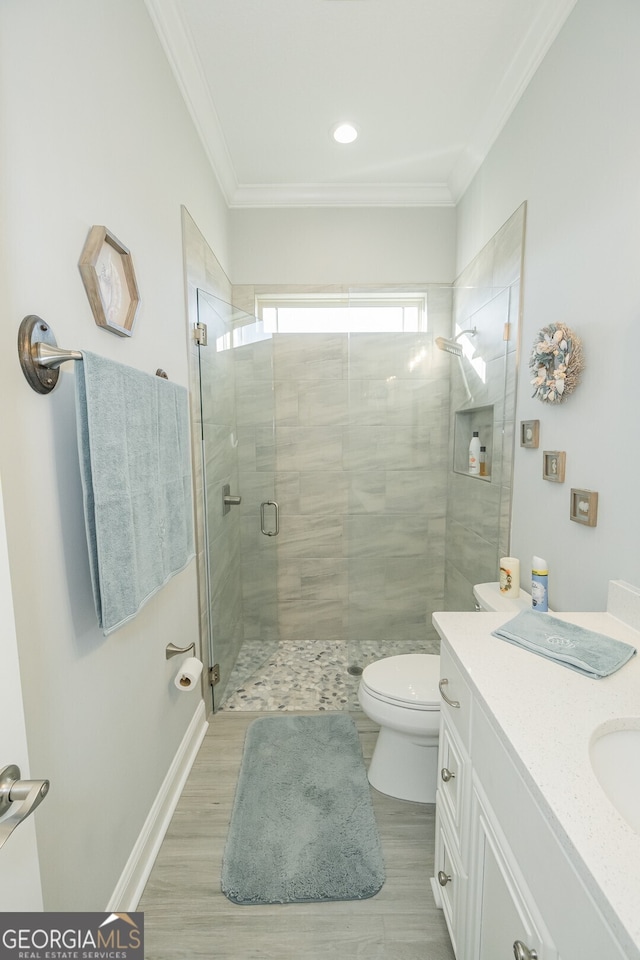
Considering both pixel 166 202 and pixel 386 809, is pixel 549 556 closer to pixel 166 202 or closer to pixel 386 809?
pixel 386 809

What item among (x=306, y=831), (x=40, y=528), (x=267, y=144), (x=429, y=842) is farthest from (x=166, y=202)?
(x=429, y=842)

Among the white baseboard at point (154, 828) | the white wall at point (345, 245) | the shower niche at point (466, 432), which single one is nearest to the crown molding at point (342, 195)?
the white wall at point (345, 245)

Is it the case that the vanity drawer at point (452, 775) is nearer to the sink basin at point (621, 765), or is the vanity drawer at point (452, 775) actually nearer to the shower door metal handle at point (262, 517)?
the sink basin at point (621, 765)

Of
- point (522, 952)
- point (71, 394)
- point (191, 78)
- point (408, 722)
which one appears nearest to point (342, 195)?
point (191, 78)

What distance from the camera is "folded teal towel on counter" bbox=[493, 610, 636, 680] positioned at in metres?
0.96

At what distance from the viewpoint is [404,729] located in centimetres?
160

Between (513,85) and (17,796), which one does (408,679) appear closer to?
(17,796)

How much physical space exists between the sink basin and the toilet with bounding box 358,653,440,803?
2.78 ft

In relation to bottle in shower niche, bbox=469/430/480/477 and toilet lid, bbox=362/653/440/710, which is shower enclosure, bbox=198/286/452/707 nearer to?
bottle in shower niche, bbox=469/430/480/477

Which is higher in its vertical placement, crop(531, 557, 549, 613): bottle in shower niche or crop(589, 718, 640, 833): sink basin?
crop(531, 557, 549, 613): bottle in shower niche

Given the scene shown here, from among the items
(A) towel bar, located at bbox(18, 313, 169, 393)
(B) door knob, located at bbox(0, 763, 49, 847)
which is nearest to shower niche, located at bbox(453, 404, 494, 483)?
(A) towel bar, located at bbox(18, 313, 169, 393)

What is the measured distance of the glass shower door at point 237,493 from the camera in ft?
7.09

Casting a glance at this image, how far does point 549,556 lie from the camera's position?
1569 mm

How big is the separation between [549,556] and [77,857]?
5.34 feet
